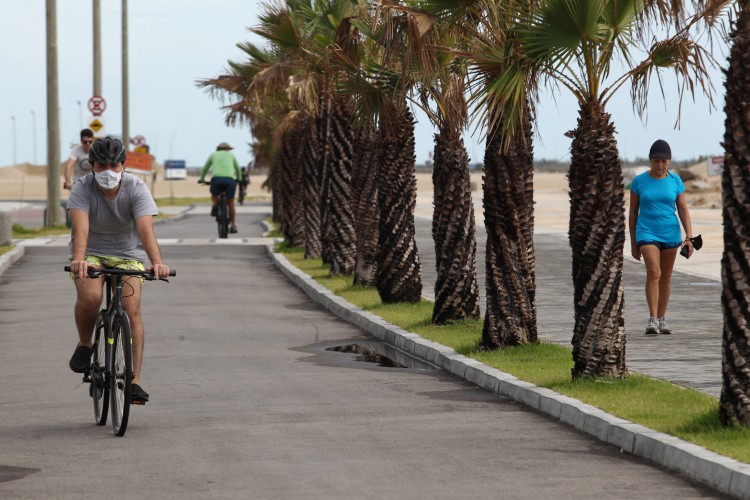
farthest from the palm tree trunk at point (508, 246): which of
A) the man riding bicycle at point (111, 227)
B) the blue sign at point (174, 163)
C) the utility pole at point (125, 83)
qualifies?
the blue sign at point (174, 163)

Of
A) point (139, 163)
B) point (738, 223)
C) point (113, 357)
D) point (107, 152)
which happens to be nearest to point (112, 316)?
point (113, 357)

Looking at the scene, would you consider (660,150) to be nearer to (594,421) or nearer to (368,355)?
(368,355)

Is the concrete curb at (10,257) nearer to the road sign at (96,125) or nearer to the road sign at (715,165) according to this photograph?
the road sign at (96,125)

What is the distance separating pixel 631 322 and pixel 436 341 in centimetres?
315

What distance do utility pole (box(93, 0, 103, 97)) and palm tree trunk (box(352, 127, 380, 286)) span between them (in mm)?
23529

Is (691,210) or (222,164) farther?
(691,210)

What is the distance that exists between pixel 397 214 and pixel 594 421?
902 cm

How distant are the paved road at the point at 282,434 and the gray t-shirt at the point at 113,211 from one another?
1.15m

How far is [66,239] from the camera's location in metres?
34.9

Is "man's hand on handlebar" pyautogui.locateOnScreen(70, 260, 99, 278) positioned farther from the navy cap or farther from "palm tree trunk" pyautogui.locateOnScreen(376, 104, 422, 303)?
"palm tree trunk" pyautogui.locateOnScreen(376, 104, 422, 303)

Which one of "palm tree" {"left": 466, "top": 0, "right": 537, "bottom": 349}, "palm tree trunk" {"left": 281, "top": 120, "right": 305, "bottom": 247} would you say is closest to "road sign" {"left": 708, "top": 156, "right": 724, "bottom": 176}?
"palm tree trunk" {"left": 281, "top": 120, "right": 305, "bottom": 247}

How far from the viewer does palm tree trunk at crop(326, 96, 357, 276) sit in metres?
23.4

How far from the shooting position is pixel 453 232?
15.9 metres

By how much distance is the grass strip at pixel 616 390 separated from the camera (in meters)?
8.86
